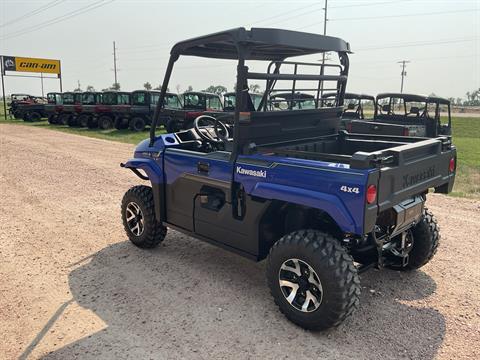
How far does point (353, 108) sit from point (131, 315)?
11557 mm

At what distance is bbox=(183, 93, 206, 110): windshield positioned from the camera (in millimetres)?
18641

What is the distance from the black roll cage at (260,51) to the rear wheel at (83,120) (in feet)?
65.6

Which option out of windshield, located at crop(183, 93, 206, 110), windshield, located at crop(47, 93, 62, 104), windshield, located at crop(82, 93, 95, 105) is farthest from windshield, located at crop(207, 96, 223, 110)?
windshield, located at crop(47, 93, 62, 104)

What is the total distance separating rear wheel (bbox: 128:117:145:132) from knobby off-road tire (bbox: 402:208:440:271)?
17394 millimetres

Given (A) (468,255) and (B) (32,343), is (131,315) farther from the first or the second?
(A) (468,255)

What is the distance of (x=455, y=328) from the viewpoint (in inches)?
129

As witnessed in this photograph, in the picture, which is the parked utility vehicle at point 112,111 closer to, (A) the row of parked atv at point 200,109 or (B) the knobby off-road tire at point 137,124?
(A) the row of parked atv at point 200,109

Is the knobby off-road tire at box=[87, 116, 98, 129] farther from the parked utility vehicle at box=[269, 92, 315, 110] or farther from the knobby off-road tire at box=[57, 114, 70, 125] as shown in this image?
the parked utility vehicle at box=[269, 92, 315, 110]

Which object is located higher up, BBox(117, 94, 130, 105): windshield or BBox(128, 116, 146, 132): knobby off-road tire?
BBox(117, 94, 130, 105): windshield

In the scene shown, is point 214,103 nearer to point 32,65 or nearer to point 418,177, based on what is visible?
point 418,177

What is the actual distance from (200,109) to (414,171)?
15.9 metres

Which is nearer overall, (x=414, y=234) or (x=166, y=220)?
(x=414, y=234)

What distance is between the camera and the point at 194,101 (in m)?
18.8

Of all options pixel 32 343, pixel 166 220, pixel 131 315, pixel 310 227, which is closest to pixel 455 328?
pixel 310 227
